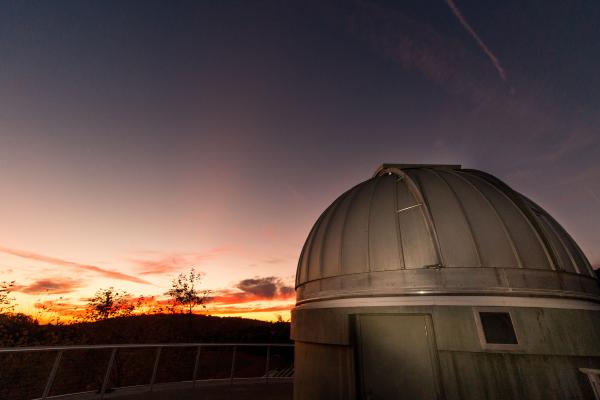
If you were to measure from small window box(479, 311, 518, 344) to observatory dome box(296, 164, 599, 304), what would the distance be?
38 cm

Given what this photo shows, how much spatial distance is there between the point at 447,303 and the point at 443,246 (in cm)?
103

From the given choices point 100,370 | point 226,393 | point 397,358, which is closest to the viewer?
point 397,358

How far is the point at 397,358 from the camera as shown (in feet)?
15.4

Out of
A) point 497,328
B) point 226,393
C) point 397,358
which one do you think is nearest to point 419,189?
point 497,328

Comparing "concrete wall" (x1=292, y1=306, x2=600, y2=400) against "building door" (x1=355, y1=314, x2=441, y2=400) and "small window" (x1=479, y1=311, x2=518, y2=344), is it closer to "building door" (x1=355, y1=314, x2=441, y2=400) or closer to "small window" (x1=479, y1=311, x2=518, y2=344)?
"small window" (x1=479, y1=311, x2=518, y2=344)

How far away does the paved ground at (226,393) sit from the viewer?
7322mm

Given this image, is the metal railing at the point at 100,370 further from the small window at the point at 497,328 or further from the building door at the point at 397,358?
the small window at the point at 497,328

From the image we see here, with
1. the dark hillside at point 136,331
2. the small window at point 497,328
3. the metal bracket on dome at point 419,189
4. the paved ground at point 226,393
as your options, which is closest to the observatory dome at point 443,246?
the metal bracket on dome at point 419,189

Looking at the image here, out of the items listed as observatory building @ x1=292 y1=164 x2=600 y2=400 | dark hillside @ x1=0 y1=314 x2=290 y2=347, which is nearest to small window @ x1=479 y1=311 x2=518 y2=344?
observatory building @ x1=292 y1=164 x2=600 y2=400

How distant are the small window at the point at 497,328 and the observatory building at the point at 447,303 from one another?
0.05 ft

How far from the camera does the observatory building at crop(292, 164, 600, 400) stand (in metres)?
4.12

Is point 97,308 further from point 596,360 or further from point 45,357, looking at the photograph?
point 596,360

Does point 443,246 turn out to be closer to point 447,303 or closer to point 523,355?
point 447,303

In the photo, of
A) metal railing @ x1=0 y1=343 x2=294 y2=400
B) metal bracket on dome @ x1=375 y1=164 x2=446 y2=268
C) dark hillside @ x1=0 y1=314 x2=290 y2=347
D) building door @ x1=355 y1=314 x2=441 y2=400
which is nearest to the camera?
building door @ x1=355 y1=314 x2=441 y2=400
